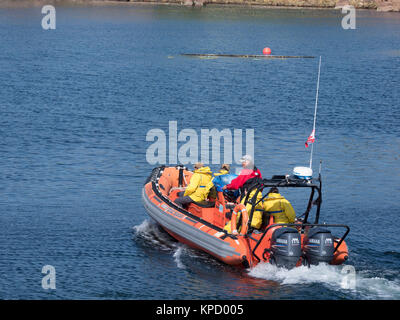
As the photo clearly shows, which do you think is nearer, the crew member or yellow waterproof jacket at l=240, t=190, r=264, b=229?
yellow waterproof jacket at l=240, t=190, r=264, b=229

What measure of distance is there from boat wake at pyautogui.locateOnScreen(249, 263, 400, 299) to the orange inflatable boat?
150 millimetres

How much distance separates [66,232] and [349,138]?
550 inches

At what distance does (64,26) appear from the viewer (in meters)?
72.8

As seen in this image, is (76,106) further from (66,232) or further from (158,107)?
(66,232)

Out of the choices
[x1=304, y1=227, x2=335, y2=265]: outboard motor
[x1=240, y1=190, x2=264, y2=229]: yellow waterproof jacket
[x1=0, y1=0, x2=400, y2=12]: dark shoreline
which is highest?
[x1=0, y1=0, x2=400, y2=12]: dark shoreline

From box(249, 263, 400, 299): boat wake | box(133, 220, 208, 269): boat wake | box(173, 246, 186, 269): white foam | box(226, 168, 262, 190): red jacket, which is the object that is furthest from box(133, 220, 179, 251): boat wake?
box(249, 263, 400, 299): boat wake

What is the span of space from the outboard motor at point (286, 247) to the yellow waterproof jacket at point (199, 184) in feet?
10.2

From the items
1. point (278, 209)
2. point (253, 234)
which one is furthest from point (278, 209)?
point (253, 234)

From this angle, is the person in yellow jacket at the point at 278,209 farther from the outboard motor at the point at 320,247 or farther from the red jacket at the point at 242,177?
the red jacket at the point at 242,177

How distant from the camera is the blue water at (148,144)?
13.0 meters

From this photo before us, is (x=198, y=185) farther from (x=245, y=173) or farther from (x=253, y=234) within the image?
(x=253, y=234)

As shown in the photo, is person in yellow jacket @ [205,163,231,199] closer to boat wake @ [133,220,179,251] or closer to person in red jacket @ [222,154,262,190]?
person in red jacket @ [222,154,262,190]

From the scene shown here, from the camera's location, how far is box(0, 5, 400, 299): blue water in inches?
511

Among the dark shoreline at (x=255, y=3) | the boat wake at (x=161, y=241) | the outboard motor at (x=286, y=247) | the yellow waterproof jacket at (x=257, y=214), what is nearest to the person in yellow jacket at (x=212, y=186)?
the boat wake at (x=161, y=241)
